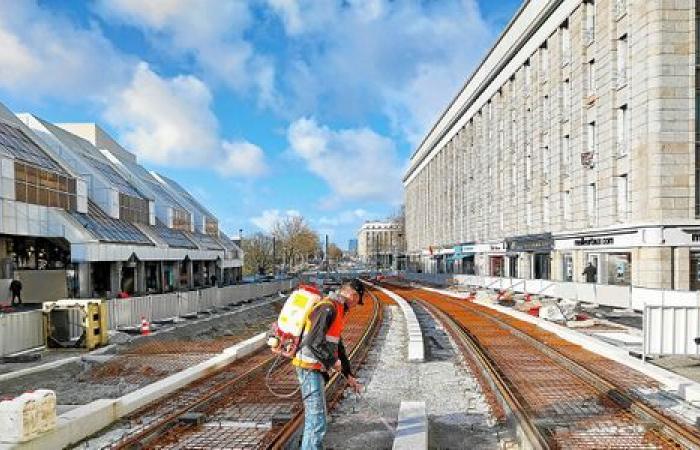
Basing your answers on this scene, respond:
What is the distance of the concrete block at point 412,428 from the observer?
22.2 ft

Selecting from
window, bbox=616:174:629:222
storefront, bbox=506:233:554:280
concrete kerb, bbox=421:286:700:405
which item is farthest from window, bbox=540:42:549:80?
concrete kerb, bbox=421:286:700:405

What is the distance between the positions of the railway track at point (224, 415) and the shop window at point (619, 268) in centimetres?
2255

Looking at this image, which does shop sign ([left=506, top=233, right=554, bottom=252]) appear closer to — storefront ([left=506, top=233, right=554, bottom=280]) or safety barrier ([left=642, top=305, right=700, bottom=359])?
storefront ([left=506, top=233, right=554, bottom=280])

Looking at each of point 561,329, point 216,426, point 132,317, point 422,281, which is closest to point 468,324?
point 561,329

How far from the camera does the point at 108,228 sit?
Answer: 1527 inches

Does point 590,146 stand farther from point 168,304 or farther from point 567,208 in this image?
point 168,304

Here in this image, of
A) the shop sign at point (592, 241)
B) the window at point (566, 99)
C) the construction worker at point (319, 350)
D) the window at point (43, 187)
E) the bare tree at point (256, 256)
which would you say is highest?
the window at point (566, 99)

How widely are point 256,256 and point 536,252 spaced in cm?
7046

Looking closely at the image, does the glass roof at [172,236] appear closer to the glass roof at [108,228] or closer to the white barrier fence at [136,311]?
the glass roof at [108,228]

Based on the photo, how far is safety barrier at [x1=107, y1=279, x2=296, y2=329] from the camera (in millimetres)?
20266

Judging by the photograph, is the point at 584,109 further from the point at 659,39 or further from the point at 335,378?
the point at 335,378

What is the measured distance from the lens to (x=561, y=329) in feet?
62.7

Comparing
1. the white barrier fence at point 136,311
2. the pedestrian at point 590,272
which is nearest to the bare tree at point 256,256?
the white barrier fence at point 136,311

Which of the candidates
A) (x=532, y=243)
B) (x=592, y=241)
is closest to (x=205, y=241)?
(x=532, y=243)
